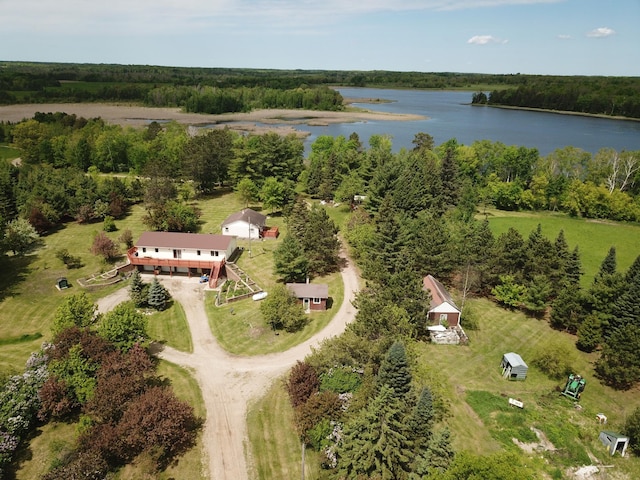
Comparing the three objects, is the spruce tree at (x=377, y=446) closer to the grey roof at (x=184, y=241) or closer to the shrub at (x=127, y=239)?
the grey roof at (x=184, y=241)

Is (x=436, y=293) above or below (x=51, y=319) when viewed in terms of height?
above

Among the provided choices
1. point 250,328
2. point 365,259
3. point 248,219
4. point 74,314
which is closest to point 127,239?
point 248,219

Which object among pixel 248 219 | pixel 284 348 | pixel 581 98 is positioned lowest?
pixel 284 348

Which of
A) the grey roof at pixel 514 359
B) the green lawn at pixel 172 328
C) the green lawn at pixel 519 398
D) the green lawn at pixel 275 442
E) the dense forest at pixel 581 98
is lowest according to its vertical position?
the green lawn at pixel 275 442

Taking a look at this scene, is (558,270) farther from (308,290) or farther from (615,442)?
(308,290)

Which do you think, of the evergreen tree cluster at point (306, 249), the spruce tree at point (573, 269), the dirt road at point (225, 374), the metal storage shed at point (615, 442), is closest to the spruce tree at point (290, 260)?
the evergreen tree cluster at point (306, 249)

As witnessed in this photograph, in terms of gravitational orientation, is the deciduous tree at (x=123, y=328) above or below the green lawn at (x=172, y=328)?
above

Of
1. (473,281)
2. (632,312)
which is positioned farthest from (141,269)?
(632,312)
